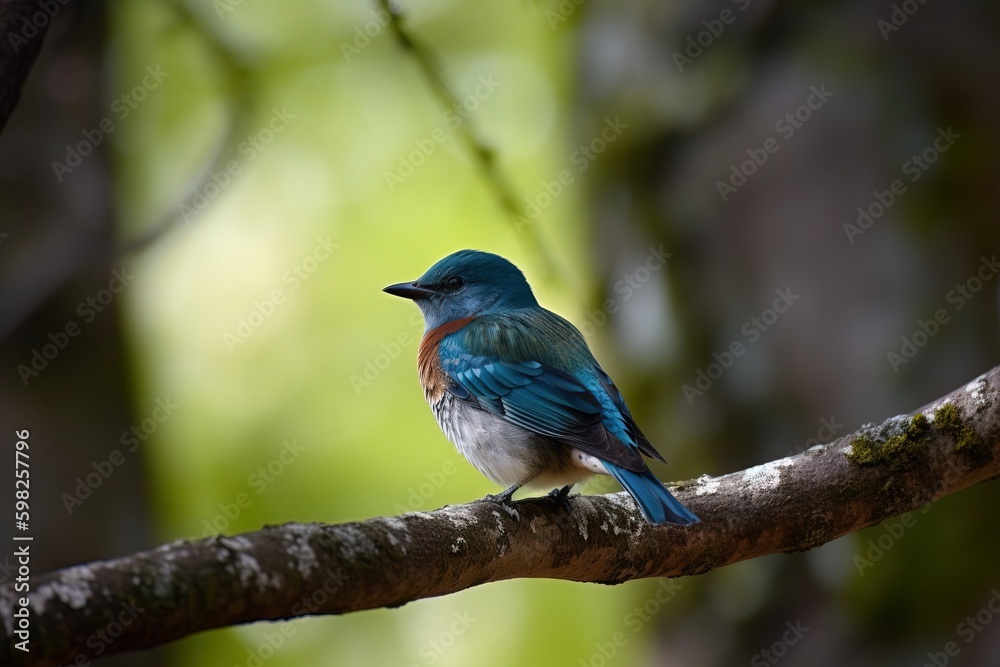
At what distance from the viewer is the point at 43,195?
4.91 m

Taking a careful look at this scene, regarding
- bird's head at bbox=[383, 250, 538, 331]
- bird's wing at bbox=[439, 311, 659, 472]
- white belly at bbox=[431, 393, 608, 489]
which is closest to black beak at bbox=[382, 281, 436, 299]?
bird's head at bbox=[383, 250, 538, 331]

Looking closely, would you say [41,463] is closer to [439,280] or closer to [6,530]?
[6,530]

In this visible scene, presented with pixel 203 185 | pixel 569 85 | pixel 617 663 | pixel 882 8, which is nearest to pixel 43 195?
pixel 203 185

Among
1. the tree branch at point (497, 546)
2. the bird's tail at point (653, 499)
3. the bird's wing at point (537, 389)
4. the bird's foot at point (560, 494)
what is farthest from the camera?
the bird's wing at point (537, 389)

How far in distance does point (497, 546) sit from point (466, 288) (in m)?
2.34

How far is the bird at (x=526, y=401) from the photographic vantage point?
3.75 meters

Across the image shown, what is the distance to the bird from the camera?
3752mm

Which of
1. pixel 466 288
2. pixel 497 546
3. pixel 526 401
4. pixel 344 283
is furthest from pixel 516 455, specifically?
pixel 344 283

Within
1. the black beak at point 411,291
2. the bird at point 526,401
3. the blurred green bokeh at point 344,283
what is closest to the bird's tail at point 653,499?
the bird at point 526,401

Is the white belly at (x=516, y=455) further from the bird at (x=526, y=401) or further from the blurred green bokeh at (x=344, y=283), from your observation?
the blurred green bokeh at (x=344, y=283)

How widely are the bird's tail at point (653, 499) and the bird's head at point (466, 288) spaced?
1769 mm

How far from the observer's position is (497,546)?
9.41ft

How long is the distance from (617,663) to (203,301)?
4.73 meters

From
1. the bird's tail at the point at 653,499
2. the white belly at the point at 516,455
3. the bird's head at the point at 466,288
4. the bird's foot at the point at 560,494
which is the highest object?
the bird's head at the point at 466,288
